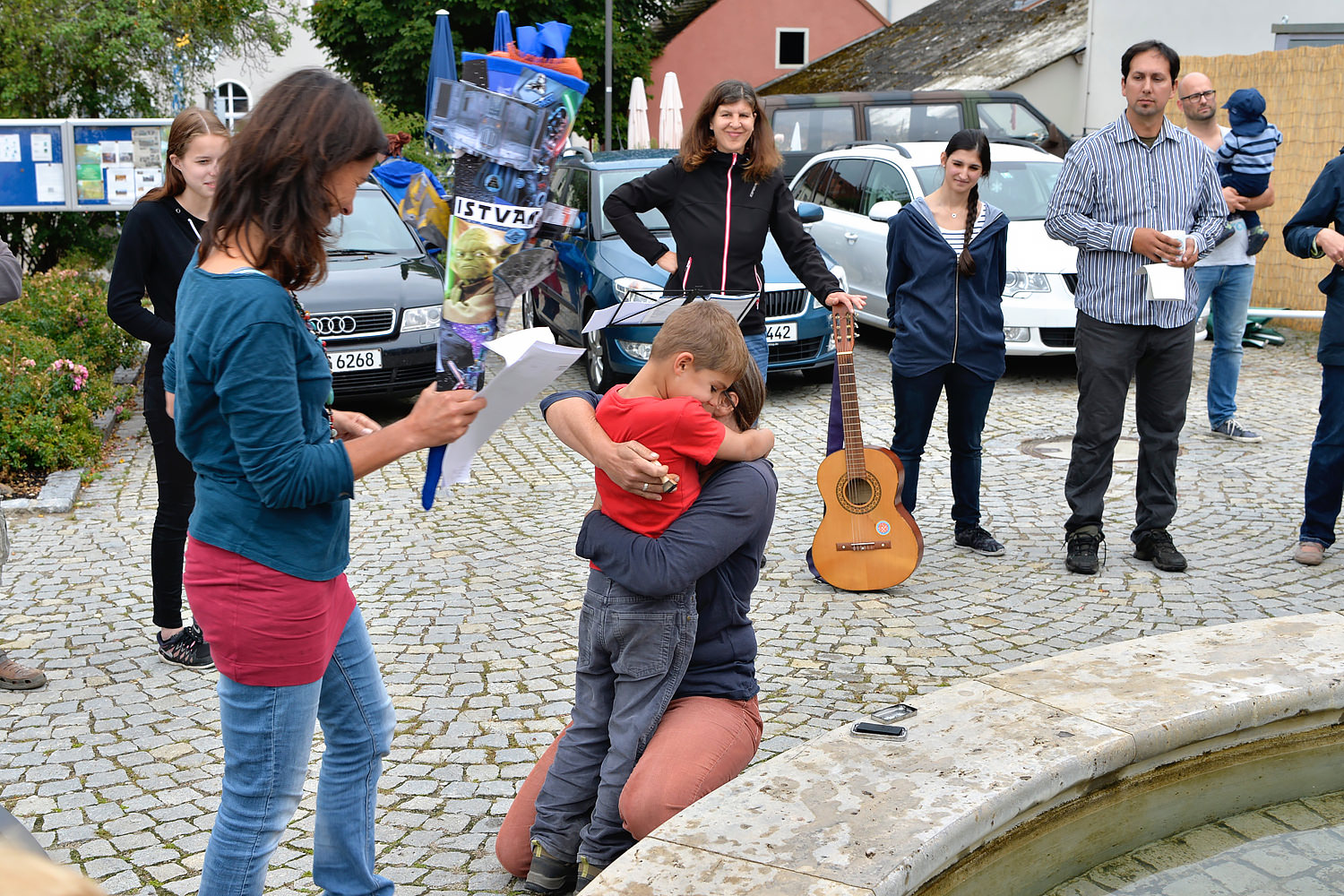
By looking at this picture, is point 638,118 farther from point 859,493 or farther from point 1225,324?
point 859,493

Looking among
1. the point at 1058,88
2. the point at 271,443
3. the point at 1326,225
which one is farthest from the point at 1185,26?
the point at 271,443

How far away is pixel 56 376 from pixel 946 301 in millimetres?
5308

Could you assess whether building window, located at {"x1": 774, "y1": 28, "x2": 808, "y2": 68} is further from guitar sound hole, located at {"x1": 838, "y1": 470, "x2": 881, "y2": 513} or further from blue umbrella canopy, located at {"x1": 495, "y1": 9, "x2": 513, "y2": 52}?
blue umbrella canopy, located at {"x1": 495, "y1": 9, "x2": 513, "y2": 52}

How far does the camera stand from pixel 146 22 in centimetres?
1450

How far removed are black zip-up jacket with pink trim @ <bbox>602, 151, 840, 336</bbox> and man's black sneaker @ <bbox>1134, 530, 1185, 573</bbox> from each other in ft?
6.26

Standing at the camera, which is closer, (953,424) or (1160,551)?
(1160,551)

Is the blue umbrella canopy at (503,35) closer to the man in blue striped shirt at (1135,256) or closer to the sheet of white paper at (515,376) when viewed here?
the sheet of white paper at (515,376)

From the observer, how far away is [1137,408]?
229 inches

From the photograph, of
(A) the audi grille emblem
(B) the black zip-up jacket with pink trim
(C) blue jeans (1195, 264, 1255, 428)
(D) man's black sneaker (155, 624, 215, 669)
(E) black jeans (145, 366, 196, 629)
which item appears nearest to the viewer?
(E) black jeans (145, 366, 196, 629)

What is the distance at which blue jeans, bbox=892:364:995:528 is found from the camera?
6.03m

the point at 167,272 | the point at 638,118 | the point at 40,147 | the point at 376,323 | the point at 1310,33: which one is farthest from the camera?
the point at 638,118

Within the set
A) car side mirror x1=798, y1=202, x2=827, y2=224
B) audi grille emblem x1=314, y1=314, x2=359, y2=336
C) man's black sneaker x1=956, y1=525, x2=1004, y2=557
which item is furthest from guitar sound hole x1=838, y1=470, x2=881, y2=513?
car side mirror x1=798, y1=202, x2=827, y2=224

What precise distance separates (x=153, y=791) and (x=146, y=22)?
42.5ft

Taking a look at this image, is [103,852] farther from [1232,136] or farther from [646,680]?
[1232,136]
